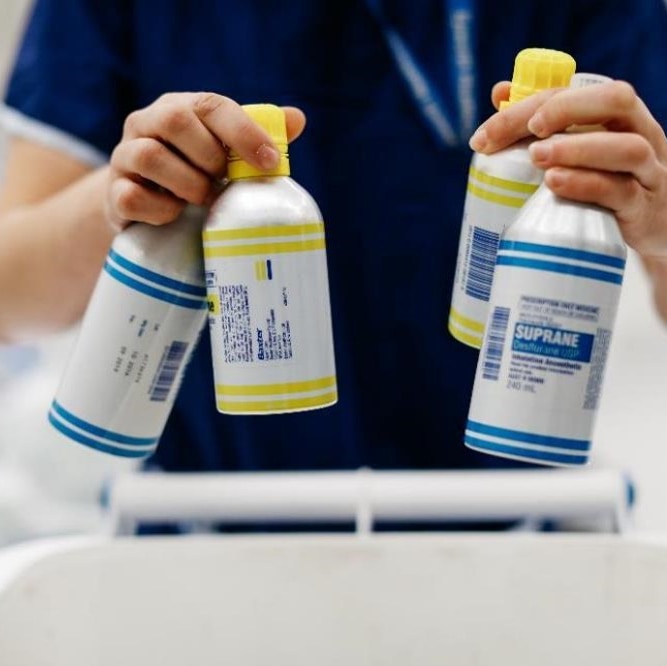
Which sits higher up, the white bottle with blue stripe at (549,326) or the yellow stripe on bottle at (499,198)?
the yellow stripe on bottle at (499,198)

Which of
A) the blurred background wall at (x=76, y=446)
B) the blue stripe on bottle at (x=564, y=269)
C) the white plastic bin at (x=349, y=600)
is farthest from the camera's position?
the blurred background wall at (x=76, y=446)

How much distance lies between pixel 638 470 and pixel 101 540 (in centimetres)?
48

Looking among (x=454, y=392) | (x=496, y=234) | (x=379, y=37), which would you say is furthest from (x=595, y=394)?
(x=379, y=37)

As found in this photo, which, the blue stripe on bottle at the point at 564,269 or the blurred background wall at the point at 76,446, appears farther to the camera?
the blurred background wall at the point at 76,446

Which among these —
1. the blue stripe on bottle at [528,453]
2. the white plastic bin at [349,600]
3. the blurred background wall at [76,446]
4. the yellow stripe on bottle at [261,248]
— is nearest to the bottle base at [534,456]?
the blue stripe on bottle at [528,453]

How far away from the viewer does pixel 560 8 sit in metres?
0.65

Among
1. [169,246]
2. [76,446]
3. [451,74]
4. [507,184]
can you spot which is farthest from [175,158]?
[76,446]

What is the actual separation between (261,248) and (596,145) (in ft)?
0.43

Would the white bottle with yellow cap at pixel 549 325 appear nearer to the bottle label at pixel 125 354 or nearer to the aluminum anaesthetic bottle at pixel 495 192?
the aluminum anaesthetic bottle at pixel 495 192

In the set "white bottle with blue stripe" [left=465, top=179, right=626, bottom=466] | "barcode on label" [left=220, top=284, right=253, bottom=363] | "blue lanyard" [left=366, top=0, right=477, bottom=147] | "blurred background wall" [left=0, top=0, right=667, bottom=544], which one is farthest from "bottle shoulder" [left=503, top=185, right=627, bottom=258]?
"blurred background wall" [left=0, top=0, right=667, bottom=544]

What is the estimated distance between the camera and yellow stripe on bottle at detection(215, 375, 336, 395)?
1.33 feet

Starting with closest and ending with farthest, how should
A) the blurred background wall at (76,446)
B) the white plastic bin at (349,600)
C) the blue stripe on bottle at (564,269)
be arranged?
the blue stripe on bottle at (564,269) → the white plastic bin at (349,600) → the blurred background wall at (76,446)

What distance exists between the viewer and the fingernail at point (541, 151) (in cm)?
39

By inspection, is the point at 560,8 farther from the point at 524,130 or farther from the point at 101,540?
the point at 101,540
